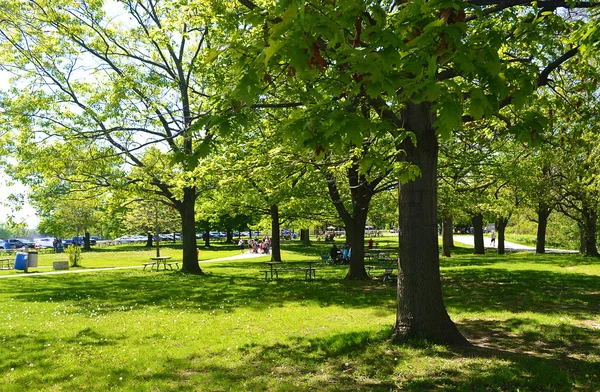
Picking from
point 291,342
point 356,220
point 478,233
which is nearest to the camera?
point 291,342

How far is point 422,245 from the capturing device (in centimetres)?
658

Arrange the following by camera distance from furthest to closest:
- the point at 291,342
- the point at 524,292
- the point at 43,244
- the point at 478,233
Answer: the point at 43,244
the point at 478,233
the point at 524,292
the point at 291,342

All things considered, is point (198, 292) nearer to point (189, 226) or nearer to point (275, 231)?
point (189, 226)

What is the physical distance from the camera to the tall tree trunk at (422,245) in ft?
21.6

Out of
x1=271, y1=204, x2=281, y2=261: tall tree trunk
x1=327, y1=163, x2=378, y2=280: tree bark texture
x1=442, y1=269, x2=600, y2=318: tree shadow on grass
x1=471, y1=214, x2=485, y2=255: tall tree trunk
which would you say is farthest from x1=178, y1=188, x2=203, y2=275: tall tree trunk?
x1=471, y1=214, x2=485, y2=255: tall tree trunk

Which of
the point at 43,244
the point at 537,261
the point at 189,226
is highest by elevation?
the point at 189,226

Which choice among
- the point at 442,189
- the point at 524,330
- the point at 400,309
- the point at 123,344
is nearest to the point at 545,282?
the point at 442,189

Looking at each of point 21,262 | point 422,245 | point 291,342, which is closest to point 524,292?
point 422,245

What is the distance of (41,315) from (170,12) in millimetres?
12013

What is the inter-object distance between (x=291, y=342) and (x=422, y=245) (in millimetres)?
2817

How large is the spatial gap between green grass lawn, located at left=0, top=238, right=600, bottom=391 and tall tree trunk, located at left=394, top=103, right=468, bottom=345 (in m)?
0.35

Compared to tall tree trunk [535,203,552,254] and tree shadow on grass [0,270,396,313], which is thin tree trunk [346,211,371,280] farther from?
tall tree trunk [535,203,552,254]

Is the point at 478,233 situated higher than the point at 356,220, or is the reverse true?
the point at 356,220

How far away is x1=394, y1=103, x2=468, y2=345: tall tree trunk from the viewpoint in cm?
659
